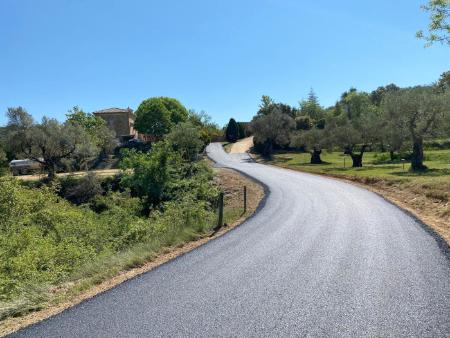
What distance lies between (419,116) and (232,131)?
62013 mm

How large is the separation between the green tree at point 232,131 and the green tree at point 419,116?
59936 millimetres

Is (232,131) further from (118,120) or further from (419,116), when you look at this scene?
(419,116)

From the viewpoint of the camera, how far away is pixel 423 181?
2309 centimetres

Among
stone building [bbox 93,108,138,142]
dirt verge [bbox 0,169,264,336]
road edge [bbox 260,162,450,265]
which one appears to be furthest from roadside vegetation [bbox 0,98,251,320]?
stone building [bbox 93,108,138,142]

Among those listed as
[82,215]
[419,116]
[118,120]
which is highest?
[118,120]

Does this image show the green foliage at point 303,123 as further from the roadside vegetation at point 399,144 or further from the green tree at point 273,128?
the green tree at point 273,128

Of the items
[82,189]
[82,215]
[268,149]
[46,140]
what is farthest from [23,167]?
[268,149]

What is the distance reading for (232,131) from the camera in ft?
309

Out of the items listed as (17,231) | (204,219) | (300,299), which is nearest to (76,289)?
(300,299)

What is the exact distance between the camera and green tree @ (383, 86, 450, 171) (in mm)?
33469

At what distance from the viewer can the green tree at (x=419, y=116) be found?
3347 cm

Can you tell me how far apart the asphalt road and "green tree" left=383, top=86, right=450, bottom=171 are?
2262cm

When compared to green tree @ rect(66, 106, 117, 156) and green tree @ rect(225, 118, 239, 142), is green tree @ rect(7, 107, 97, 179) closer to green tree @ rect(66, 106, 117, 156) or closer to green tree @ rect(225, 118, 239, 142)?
green tree @ rect(66, 106, 117, 156)

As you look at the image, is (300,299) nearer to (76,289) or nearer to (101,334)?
(101,334)
